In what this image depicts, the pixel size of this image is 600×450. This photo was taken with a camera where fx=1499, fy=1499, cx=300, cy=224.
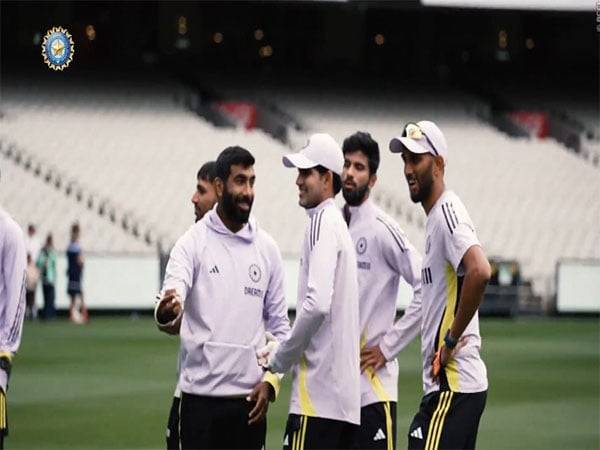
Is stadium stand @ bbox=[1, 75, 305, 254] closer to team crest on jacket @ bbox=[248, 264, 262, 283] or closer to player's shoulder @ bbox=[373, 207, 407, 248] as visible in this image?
player's shoulder @ bbox=[373, 207, 407, 248]

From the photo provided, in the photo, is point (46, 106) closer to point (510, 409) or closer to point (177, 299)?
point (510, 409)

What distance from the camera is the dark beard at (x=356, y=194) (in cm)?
935

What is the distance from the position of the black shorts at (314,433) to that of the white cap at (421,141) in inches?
62.9

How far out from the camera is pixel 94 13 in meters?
52.2

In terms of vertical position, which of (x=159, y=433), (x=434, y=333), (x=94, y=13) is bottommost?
(x=159, y=433)

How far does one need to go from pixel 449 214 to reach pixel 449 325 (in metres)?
0.62

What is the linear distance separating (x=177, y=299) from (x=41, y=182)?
110 ft

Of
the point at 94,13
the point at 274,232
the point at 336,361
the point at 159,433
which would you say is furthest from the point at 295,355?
the point at 94,13

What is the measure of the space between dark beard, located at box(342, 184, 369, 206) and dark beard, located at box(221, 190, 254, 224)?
1.24 m

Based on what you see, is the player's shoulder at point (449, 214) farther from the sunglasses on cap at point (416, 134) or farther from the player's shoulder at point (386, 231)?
the player's shoulder at point (386, 231)

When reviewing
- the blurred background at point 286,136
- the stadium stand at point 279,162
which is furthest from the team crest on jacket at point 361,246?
the stadium stand at point 279,162

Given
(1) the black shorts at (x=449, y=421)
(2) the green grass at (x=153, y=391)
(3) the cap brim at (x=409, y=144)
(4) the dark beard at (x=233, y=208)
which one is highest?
(3) the cap brim at (x=409, y=144)

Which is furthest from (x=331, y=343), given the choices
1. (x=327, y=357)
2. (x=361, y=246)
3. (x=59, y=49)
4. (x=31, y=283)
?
(x=31, y=283)

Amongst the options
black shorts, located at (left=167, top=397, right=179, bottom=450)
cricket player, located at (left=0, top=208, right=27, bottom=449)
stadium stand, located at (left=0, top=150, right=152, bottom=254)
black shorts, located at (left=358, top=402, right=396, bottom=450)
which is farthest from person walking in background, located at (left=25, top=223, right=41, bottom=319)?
black shorts, located at (left=358, top=402, right=396, bottom=450)
